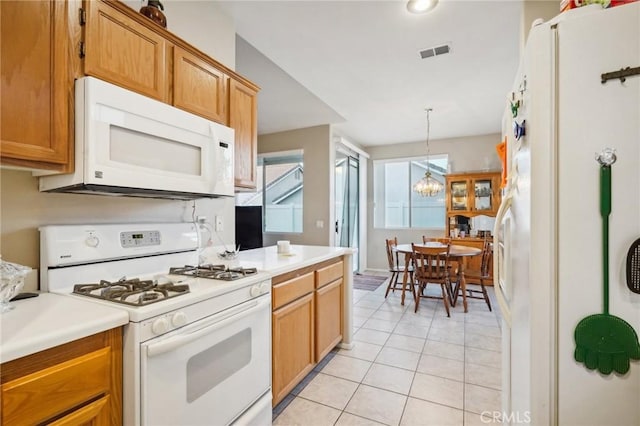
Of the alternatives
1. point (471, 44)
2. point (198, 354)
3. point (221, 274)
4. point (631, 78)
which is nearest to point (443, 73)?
point (471, 44)

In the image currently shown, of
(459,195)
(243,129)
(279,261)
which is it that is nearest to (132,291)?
(279,261)

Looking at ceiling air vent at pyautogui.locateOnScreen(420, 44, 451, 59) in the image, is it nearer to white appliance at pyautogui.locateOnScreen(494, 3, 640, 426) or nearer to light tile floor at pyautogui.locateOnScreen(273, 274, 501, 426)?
white appliance at pyautogui.locateOnScreen(494, 3, 640, 426)

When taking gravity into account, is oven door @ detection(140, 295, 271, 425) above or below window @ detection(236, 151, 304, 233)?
below

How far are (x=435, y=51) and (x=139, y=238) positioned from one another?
2.70 meters

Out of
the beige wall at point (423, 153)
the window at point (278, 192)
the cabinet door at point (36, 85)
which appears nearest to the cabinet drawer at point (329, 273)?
the cabinet door at point (36, 85)

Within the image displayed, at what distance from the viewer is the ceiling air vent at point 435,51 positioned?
258 centimetres

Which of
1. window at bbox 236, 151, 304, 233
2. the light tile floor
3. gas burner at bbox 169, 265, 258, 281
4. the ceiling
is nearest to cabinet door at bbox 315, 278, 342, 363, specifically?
the light tile floor

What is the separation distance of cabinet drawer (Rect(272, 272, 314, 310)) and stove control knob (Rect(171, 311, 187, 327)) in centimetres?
62

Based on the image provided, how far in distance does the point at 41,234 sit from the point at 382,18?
2394 millimetres

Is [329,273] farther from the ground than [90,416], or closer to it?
farther from the ground

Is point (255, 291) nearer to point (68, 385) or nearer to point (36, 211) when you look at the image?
point (68, 385)

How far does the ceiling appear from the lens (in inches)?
84.6

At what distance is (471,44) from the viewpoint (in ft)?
8.30

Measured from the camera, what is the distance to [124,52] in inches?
52.4
